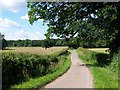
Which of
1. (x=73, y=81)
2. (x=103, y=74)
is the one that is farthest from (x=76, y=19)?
(x=73, y=81)

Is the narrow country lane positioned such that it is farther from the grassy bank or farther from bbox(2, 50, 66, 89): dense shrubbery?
bbox(2, 50, 66, 89): dense shrubbery

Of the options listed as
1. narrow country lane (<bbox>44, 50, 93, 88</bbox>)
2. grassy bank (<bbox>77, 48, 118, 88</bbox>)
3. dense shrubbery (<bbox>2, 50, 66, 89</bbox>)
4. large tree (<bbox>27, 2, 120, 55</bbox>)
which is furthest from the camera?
large tree (<bbox>27, 2, 120, 55</bbox>)

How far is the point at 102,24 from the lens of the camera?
108 feet

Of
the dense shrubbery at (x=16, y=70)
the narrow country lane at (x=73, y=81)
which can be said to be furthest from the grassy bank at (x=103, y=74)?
the dense shrubbery at (x=16, y=70)

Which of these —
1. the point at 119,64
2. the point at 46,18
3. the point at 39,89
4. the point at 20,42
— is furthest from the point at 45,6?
the point at 20,42

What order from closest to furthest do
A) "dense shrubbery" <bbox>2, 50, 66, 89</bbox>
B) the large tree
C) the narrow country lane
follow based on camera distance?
the narrow country lane → "dense shrubbery" <bbox>2, 50, 66, 89</bbox> → the large tree

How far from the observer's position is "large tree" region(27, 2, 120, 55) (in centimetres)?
3278

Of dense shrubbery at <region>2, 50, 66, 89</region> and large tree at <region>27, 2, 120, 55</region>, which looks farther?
large tree at <region>27, 2, 120, 55</region>

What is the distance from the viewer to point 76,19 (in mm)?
35438

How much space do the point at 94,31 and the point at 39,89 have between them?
60.4ft

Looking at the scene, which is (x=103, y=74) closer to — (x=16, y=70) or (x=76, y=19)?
(x=16, y=70)

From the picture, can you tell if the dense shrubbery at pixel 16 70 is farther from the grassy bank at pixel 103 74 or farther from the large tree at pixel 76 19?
the large tree at pixel 76 19

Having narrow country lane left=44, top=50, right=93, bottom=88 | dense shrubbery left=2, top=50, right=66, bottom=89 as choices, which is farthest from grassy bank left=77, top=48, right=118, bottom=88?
dense shrubbery left=2, top=50, right=66, bottom=89

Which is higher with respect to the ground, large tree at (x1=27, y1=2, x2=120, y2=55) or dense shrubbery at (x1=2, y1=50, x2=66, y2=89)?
large tree at (x1=27, y1=2, x2=120, y2=55)
